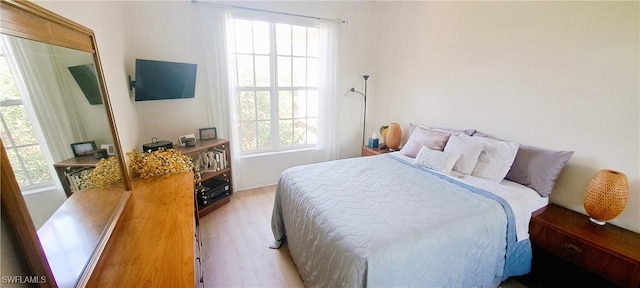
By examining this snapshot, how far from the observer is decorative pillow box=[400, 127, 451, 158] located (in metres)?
2.41

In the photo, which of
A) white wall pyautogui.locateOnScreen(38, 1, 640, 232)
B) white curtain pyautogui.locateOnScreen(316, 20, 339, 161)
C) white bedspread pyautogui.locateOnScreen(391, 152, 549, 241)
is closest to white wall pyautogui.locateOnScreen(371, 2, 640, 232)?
white wall pyautogui.locateOnScreen(38, 1, 640, 232)

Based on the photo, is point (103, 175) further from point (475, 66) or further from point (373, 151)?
point (475, 66)

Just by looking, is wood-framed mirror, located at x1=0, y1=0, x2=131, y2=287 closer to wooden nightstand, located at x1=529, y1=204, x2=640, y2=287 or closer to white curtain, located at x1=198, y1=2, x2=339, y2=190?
white curtain, located at x1=198, y1=2, x2=339, y2=190

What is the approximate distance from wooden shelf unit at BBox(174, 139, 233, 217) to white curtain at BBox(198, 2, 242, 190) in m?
0.13

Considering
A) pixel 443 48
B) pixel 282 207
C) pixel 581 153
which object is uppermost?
pixel 443 48

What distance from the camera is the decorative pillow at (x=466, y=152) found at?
6.88 feet

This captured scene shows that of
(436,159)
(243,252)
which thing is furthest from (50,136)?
(436,159)

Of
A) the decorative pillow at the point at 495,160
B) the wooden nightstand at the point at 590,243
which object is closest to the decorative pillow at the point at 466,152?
the decorative pillow at the point at 495,160

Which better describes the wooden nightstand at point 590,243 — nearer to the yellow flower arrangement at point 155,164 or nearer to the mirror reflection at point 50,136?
the mirror reflection at point 50,136

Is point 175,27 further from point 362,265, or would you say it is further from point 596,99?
point 596,99

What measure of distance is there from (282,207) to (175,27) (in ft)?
7.15

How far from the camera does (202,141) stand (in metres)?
2.78

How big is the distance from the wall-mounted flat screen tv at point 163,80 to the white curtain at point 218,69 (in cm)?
21

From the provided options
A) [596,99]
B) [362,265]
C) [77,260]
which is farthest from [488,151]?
[77,260]
